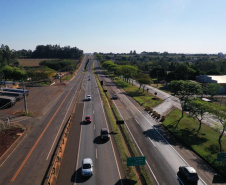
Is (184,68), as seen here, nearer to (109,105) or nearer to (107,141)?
(109,105)

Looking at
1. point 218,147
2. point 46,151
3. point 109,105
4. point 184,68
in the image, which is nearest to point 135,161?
point 46,151

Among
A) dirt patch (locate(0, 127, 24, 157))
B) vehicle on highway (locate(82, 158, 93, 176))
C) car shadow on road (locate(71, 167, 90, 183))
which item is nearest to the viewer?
car shadow on road (locate(71, 167, 90, 183))

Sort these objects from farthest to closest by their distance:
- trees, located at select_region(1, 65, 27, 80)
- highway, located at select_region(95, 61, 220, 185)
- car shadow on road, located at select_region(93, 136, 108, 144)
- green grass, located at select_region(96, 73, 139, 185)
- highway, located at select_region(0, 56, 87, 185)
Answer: trees, located at select_region(1, 65, 27, 80)
car shadow on road, located at select_region(93, 136, 108, 144)
highway, located at select_region(95, 61, 220, 185)
green grass, located at select_region(96, 73, 139, 185)
highway, located at select_region(0, 56, 87, 185)

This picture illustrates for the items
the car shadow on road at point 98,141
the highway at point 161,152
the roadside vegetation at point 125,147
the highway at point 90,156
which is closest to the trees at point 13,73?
the roadside vegetation at point 125,147

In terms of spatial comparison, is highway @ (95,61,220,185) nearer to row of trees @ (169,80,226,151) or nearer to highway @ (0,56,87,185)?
row of trees @ (169,80,226,151)

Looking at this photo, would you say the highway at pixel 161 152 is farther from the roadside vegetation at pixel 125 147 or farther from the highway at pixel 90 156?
the highway at pixel 90 156

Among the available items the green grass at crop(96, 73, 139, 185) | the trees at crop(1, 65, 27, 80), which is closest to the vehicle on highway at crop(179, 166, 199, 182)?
the green grass at crop(96, 73, 139, 185)
